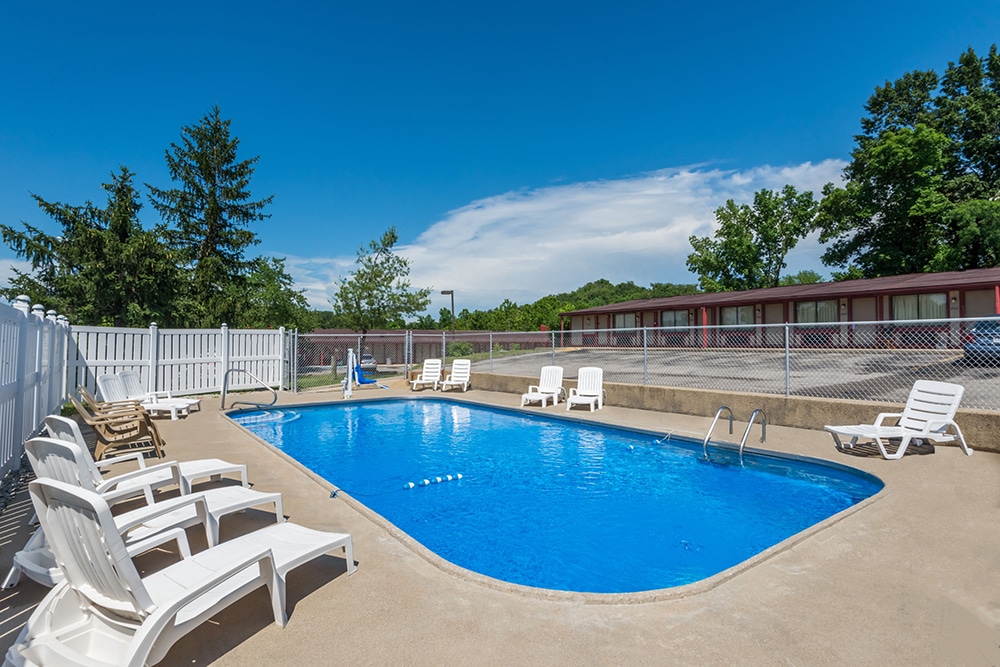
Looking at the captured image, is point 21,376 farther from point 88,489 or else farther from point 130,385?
point 130,385

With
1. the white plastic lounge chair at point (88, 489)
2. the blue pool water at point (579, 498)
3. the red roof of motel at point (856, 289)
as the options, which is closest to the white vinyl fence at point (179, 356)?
the blue pool water at point (579, 498)

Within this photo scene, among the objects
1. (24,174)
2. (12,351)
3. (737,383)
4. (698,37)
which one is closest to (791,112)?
(698,37)

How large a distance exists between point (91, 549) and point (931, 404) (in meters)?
9.48

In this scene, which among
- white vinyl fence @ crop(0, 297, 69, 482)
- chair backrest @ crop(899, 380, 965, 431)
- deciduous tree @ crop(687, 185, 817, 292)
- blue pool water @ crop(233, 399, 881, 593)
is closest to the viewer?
blue pool water @ crop(233, 399, 881, 593)

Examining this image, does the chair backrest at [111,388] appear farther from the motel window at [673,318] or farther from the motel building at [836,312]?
the motel window at [673,318]

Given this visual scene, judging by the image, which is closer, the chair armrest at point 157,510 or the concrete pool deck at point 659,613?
the concrete pool deck at point 659,613

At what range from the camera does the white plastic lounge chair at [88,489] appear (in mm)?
3068

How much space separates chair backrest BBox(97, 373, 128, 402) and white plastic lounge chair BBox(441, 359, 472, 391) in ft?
28.7

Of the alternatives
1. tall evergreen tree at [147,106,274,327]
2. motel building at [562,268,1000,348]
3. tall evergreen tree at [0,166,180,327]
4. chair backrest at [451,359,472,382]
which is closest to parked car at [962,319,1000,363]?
motel building at [562,268,1000,348]

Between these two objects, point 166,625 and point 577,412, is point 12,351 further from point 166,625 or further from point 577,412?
point 577,412

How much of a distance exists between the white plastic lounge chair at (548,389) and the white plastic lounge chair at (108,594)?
403 inches

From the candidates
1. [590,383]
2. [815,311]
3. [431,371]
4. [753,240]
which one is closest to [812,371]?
[590,383]

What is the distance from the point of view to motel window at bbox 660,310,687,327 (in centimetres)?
3391

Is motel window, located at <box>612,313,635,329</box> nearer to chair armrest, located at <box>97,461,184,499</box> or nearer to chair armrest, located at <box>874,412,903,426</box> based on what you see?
chair armrest, located at <box>874,412,903,426</box>
